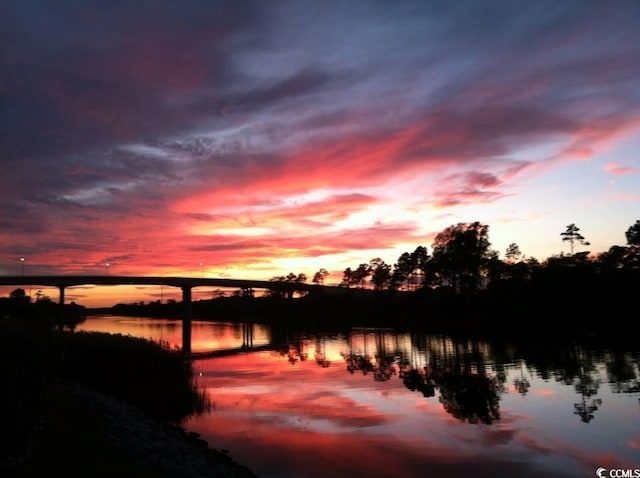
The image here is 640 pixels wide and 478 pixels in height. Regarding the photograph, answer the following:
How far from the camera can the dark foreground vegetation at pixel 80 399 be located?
32.6 ft

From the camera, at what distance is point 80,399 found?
21.5 meters

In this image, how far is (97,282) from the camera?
157m

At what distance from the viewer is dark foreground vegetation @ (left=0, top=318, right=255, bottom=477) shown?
9930mm

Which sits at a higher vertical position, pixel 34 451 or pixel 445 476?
pixel 34 451

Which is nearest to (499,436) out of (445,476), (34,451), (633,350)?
(445,476)

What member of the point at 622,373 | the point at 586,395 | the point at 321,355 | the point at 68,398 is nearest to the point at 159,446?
the point at 68,398

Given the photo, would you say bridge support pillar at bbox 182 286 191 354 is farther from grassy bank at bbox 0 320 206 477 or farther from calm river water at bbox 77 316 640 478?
grassy bank at bbox 0 320 206 477

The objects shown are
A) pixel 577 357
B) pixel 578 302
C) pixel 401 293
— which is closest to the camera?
pixel 577 357

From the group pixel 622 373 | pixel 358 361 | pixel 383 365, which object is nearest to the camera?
pixel 622 373

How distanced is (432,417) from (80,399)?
1725cm

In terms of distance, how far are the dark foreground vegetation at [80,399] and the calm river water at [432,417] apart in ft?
10.7

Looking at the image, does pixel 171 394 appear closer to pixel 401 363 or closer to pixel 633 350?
pixel 401 363

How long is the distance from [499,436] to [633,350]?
39.5m

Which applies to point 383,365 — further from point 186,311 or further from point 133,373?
point 186,311
